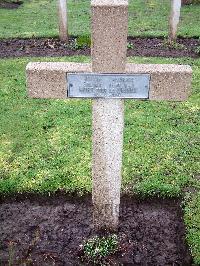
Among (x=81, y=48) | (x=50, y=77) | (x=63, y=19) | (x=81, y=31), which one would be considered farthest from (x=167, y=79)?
(x=81, y=31)

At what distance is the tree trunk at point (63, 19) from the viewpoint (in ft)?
28.7

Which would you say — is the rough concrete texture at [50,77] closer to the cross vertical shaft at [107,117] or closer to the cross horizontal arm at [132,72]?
the cross horizontal arm at [132,72]

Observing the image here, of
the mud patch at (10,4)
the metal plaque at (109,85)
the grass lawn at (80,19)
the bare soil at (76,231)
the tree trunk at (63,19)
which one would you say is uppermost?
the metal plaque at (109,85)

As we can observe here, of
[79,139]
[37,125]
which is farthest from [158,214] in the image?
[37,125]

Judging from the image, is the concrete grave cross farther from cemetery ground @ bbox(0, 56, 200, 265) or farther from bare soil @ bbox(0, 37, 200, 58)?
bare soil @ bbox(0, 37, 200, 58)

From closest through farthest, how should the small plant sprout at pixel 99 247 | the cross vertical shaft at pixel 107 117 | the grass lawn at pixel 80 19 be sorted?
1. the cross vertical shaft at pixel 107 117
2. the small plant sprout at pixel 99 247
3. the grass lawn at pixel 80 19

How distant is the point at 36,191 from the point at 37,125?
1.51 meters

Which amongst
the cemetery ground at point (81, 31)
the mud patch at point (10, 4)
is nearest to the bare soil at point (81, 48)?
the cemetery ground at point (81, 31)

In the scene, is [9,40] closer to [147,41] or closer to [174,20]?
[147,41]

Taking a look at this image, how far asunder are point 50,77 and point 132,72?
0.61 meters

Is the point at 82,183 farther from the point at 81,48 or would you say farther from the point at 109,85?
the point at 81,48

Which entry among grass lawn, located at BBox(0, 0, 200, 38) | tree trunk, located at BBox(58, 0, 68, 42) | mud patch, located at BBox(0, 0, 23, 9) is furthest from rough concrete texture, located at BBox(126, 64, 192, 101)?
mud patch, located at BBox(0, 0, 23, 9)

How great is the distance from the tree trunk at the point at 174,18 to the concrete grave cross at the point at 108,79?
19.3ft

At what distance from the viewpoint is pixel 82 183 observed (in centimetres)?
452
